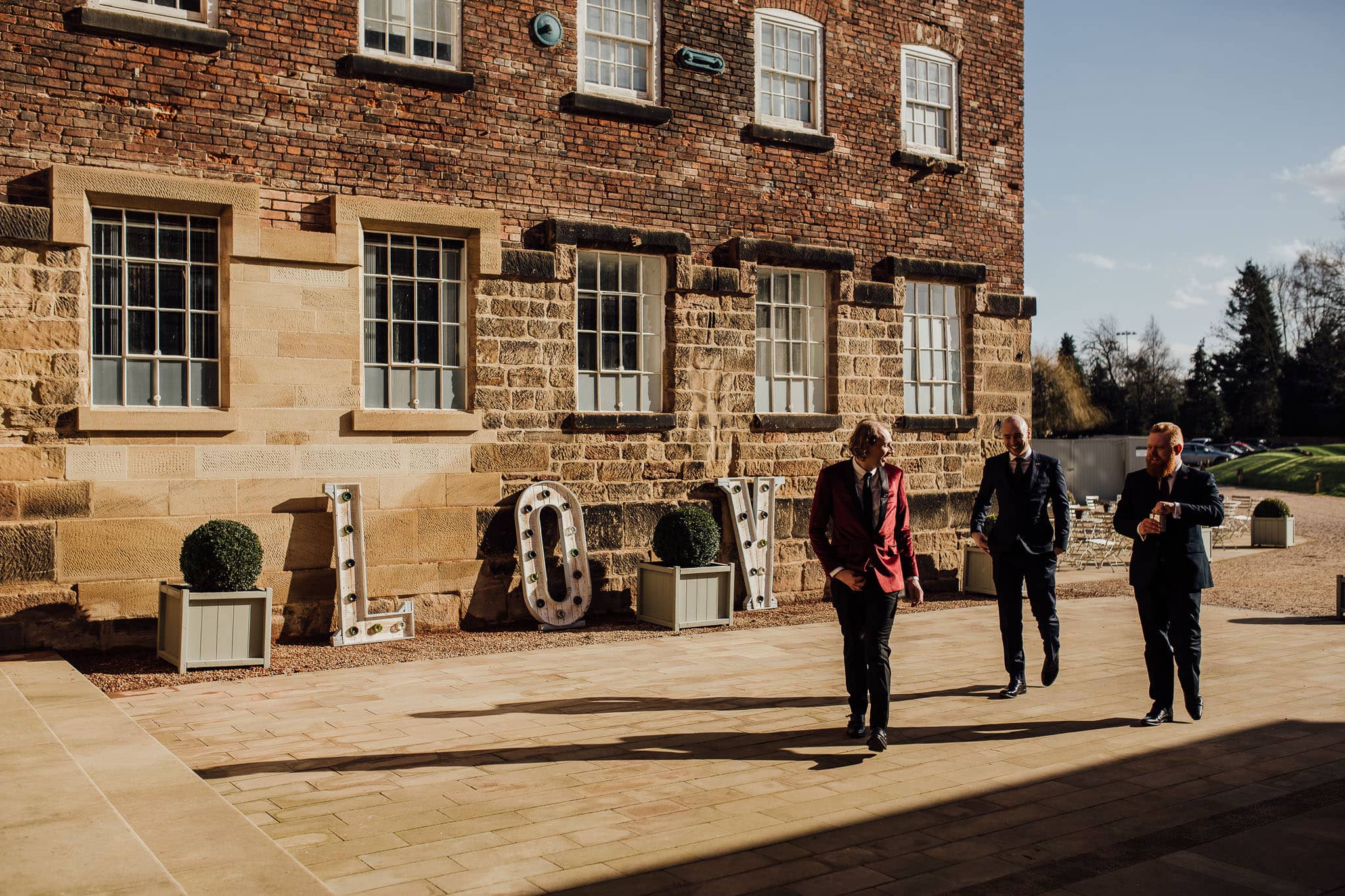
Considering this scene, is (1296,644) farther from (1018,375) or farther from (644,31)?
(644,31)

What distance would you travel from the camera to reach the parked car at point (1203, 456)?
2152 inches

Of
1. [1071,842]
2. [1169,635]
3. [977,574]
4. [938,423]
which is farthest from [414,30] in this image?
[1071,842]

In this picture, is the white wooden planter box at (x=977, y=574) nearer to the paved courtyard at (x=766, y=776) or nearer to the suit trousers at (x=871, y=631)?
the paved courtyard at (x=766, y=776)

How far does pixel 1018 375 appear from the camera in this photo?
16156 mm

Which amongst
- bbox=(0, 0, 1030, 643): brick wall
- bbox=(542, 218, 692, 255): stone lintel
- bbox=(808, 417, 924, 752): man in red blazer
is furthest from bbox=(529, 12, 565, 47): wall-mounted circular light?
bbox=(808, 417, 924, 752): man in red blazer

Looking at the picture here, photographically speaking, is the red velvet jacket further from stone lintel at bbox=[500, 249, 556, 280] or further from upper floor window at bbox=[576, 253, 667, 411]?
upper floor window at bbox=[576, 253, 667, 411]

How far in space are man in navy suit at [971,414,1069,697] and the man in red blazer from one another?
1.45 m

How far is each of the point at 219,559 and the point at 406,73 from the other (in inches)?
196

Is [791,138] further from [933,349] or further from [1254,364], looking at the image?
[1254,364]

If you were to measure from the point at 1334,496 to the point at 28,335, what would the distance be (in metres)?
40.8

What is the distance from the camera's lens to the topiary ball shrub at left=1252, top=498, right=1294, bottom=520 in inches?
862

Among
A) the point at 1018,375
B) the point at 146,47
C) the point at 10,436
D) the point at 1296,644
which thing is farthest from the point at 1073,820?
the point at 1018,375

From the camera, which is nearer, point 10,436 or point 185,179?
point 10,436

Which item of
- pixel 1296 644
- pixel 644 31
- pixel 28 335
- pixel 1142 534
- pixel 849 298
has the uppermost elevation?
pixel 644 31
